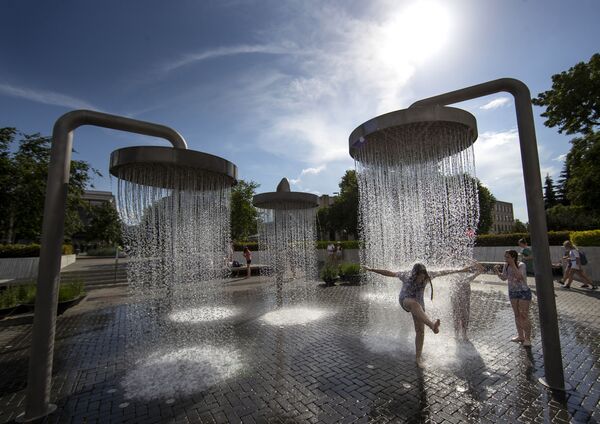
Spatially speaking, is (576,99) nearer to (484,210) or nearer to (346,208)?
(346,208)

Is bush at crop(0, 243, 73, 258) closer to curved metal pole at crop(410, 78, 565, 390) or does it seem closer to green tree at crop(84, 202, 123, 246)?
curved metal pole at crop(410, 78, 565, 390)

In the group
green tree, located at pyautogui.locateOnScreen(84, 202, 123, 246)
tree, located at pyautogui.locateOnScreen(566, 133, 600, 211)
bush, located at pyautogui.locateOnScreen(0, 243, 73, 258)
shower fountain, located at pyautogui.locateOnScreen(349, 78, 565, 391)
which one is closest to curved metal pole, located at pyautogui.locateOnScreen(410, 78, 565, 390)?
shower fountain, located at pyautogui.locateOnScreen(349, 78, 565, 391)

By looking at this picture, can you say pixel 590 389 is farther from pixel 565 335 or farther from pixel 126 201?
pixel 126 201

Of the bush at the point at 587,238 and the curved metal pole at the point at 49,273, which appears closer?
the curved metal pole at the point at 49,273

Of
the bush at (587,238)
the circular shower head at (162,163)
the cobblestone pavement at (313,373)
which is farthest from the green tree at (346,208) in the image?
the circular shower head at (162,163)

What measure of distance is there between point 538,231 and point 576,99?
59.8ft

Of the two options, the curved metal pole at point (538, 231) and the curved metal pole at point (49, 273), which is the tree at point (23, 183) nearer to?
the curved metal pole at point (49, 273)

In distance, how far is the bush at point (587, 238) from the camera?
14484mm

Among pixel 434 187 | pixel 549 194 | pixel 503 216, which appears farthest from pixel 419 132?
pixel 503 216

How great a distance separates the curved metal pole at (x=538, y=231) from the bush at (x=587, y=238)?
14.5 m

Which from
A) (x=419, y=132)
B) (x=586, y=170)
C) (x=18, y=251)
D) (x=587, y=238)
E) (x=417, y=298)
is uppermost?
(x=586, y=170)

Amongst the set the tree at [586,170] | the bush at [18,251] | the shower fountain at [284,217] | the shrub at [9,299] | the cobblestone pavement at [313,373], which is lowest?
the cobblestone pavement at [313,373]

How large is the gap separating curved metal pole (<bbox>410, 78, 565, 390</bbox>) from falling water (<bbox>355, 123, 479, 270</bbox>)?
1033mm

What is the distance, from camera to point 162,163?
18.0 ft
